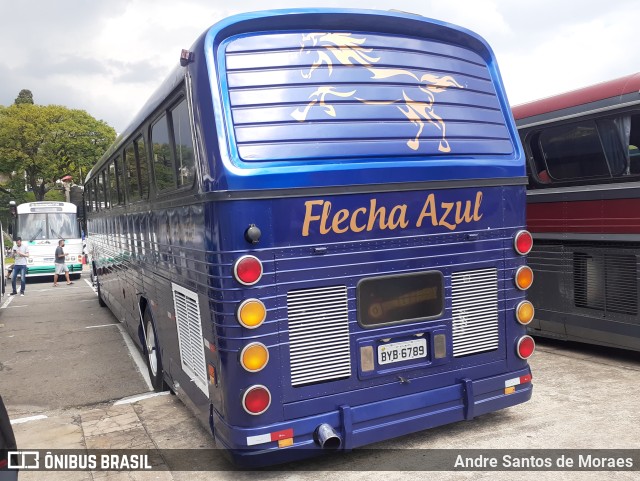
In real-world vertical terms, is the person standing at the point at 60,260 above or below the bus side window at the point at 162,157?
below

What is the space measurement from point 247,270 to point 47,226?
21.4 m

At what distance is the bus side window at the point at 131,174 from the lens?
6672mm

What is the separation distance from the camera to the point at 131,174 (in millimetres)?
7004

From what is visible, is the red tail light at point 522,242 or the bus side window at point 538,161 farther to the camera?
the bus side window at point 538,161

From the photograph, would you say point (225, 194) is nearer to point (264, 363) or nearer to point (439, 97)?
point (264, 363)

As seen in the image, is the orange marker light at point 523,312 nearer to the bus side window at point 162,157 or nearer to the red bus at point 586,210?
the red bus at point 586,210

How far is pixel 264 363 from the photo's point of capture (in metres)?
3.74

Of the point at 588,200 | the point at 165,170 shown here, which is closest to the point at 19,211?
the point at 165,170

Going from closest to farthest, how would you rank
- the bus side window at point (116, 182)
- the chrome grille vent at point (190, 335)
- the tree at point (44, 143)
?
the chrome grille vent at point (190, 335), the bus side window at point (116, 182), the tree at point (44, 143)

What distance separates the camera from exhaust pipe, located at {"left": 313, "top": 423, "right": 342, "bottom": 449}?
381 centimetres

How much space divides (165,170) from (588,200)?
4.60 m

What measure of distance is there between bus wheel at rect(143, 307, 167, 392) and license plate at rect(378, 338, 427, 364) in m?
2.99

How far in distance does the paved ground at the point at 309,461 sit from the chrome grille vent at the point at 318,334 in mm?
743

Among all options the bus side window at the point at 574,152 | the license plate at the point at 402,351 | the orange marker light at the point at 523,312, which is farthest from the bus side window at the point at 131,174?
the bus side window at the point at 574,152
